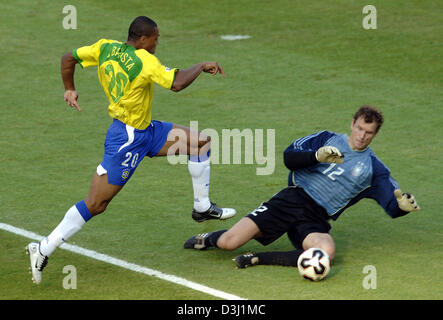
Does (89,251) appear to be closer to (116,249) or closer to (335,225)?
(116,249)

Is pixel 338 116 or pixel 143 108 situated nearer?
pixel 143 108

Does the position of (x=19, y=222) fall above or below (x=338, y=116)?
below

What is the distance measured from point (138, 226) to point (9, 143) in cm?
350

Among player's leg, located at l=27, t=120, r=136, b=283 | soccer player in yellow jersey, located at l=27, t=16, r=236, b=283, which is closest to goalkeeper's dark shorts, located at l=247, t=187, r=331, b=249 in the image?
soccer player in yellow jersey, located at l=27, t=16, r=236, b=283

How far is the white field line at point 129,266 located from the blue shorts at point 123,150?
76cm

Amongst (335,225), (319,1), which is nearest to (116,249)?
(335,225)

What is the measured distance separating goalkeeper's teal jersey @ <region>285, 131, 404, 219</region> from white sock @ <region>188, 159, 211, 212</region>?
1003 mm

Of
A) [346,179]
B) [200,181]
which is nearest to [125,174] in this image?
[200,181]

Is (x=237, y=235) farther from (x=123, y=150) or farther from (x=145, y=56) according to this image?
(x=145, y=56)

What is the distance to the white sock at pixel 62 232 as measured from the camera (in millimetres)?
7539

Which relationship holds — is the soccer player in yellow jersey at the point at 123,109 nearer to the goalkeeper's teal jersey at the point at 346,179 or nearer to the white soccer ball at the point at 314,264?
the goalkeeper's teal jersey at the point at 346,179

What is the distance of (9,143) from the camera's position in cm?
1175

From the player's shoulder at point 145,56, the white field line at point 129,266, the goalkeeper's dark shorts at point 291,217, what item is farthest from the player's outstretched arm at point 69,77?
the goalkeeper's dark shorts at point 291,217

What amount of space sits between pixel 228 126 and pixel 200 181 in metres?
3.77
